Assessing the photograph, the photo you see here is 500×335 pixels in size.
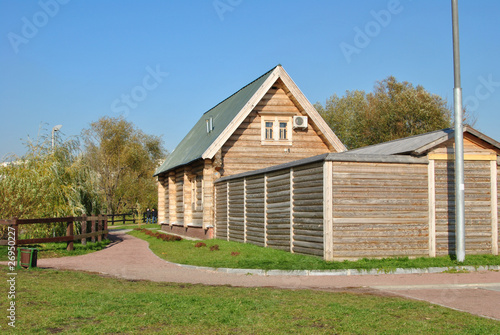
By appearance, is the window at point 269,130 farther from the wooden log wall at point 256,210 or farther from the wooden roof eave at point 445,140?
the wooden roof eave at point 445,140

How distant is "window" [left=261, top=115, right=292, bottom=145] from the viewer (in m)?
26.7

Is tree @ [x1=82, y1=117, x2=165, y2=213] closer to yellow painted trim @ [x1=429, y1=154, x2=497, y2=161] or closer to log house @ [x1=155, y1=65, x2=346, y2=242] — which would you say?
log house @ [x1=155, y1=65, x2=346, y2=242]

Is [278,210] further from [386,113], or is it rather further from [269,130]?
[386,113]

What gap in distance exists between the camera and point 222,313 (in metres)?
8.48

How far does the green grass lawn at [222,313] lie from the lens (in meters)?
7.48

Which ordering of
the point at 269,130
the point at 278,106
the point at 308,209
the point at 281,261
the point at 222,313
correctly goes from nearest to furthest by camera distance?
1. the point at 222,313
2. the point at 281,261
3. the point at 308,209
4. the point at 278,106
5. the point at 269,130

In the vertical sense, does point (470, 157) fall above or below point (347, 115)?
below

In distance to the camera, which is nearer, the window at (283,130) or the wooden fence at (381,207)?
the wooden fence at (381,207)

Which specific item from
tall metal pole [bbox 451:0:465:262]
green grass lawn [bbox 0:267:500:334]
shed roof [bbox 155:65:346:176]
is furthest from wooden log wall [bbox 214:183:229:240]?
green grass lawn [bbox 0:267:500:334]

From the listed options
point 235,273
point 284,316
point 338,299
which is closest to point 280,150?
point 235,273

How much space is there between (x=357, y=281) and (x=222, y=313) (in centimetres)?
538

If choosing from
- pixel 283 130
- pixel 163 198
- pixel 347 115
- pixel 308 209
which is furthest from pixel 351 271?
pixel 347 115

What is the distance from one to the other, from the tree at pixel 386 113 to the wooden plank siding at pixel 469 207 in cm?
3353

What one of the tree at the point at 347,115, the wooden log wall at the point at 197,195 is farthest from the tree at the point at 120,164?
the wooden log wall at the point at 197,195
